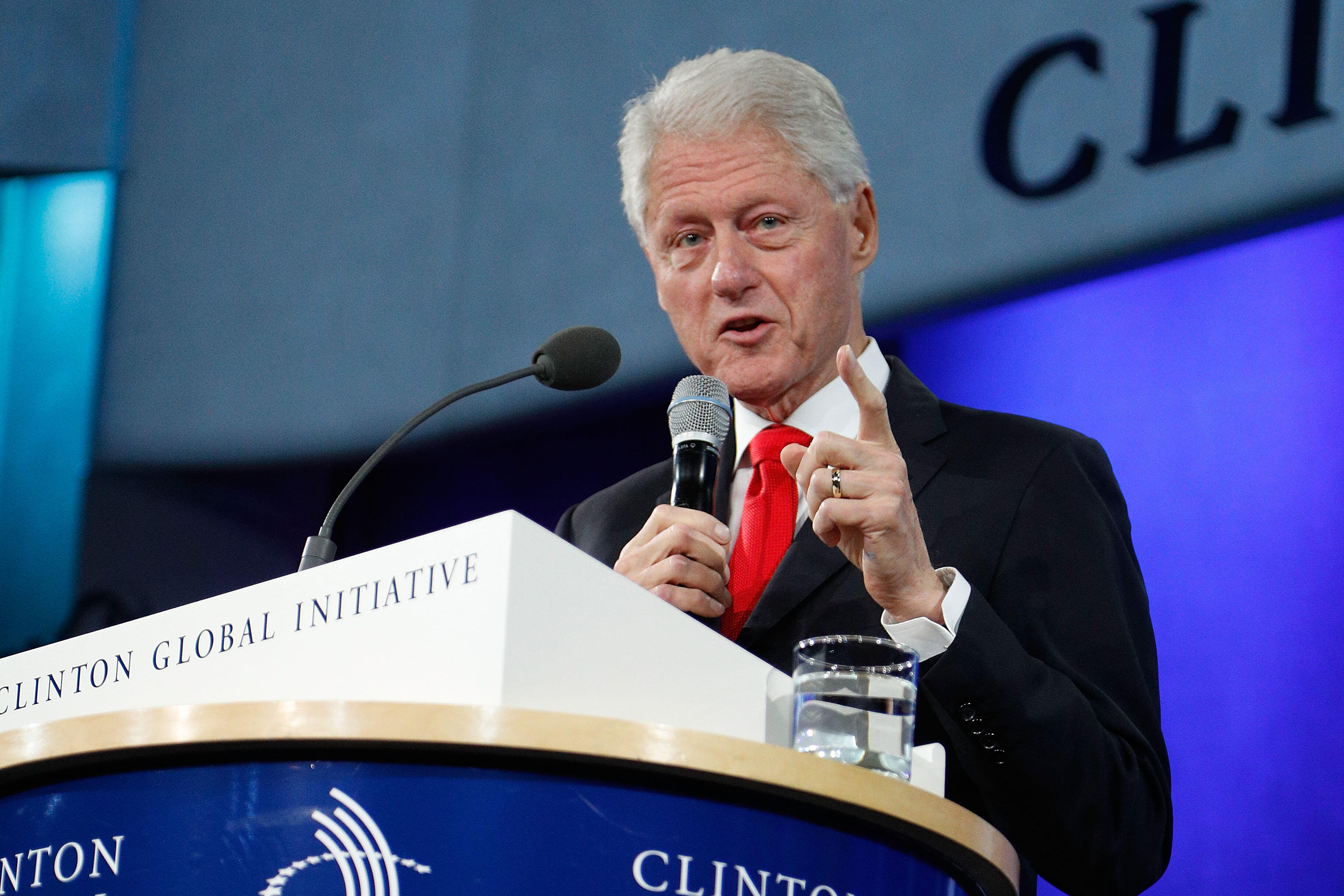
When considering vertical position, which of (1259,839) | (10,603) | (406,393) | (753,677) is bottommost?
(753,677)

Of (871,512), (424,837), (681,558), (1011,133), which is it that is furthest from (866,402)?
(1011,133)

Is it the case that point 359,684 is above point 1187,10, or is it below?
below

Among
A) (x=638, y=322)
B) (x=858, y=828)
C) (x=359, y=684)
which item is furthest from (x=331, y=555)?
(x=638, y=322)

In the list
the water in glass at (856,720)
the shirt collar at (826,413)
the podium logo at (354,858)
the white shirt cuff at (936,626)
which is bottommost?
the podium logo at (354,858)

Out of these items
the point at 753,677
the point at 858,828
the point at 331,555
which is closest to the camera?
the point at 858,828

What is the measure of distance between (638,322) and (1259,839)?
6.54 feet

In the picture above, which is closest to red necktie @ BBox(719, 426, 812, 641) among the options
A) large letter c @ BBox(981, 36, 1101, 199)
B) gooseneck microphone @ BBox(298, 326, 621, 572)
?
gooseneck microphone @ BBox(298, 326, 621, 572)

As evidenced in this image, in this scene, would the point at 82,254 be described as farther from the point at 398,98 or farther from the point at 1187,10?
the point at 1187,10

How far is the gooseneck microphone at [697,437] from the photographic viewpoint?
5.53 feet

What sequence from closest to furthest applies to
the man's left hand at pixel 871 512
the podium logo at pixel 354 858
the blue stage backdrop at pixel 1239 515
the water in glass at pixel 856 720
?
1. the podium logo at pixel 354 858
2. the water in glass at pixel 856 720
3. the man's left hand at pixel 871 512
4. the blue stage backdrop at pixel 1239 515

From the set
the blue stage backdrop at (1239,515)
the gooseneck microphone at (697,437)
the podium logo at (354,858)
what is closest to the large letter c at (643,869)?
the podium logo at (354,858)

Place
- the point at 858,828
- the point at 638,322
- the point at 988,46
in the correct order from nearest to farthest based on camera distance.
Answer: the point at 858,828 → the point at 988,46 → the point at 638,322

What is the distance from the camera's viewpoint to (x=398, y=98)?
4.54m

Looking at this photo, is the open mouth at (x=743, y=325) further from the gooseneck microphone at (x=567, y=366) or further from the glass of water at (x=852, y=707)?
the glass of water at (x=852, y=707)
